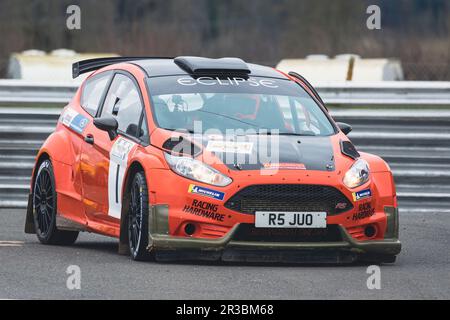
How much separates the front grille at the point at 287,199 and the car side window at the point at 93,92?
7.22 feet

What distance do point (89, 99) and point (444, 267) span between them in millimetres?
3377

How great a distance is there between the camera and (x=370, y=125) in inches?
582

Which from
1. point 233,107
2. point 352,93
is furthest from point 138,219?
point 352,93

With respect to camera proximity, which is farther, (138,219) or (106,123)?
(106,123)

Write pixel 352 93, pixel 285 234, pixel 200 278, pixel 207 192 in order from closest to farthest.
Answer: pixel 200 278 → pixel 207 192 → pixel 285 234 → pixel 352 93

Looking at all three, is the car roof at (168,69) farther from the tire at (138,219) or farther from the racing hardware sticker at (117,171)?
the tire at (138,219)

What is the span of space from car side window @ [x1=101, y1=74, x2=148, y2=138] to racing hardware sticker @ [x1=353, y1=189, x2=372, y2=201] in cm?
161

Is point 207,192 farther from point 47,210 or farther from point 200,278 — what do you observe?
point 47,210

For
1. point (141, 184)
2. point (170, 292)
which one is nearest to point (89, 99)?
point (141, 184)

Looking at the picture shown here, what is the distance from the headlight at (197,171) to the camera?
29.9ft

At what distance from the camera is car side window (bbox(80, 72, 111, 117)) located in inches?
432

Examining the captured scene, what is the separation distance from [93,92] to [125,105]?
825 millimetres

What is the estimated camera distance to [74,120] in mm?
11102

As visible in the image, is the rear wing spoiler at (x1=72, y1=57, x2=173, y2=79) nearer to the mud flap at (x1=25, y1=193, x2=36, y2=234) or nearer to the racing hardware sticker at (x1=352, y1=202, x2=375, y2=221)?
the mud flap at (x1=25, y1=193, x2=36, y2=234)
